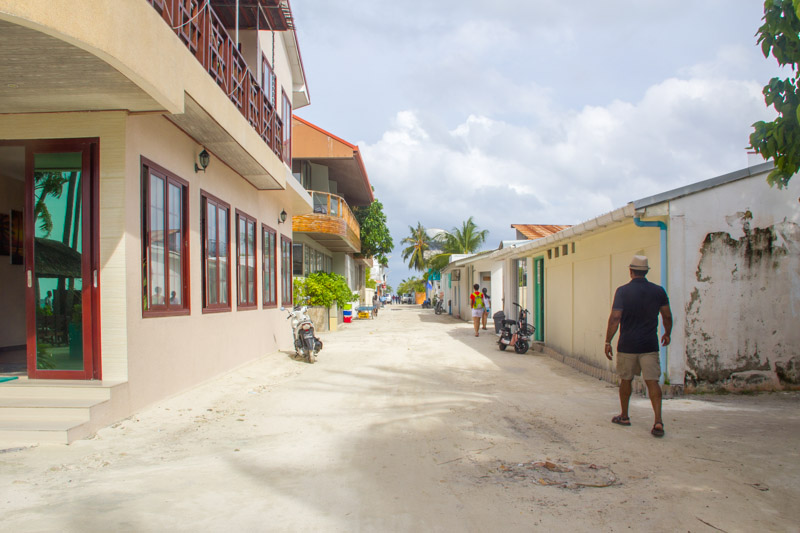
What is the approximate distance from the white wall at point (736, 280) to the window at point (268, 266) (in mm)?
8178

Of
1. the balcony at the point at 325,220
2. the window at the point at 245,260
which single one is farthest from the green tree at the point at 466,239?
the window at the point at 245,260

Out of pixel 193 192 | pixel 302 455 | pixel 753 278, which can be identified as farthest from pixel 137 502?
pixel 753 278

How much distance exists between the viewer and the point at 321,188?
2352 centimetres

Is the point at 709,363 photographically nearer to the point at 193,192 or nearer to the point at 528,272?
the point at 193,192

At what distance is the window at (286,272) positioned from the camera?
1488 centimetres

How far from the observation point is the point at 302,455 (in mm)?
5160

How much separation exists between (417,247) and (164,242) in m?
56.6

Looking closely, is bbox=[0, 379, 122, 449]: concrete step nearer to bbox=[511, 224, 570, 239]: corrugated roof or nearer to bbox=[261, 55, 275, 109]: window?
bbox=[261, 55, 275, 109]: window

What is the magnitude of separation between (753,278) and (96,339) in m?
8.27

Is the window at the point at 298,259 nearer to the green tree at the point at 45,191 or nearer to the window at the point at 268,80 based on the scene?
the window at the point at 268,80

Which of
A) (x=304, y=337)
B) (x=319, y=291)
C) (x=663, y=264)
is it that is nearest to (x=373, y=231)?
(x=319, y=291)

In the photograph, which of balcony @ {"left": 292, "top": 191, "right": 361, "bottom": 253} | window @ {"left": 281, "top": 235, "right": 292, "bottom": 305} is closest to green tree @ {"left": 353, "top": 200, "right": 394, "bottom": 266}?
balcony @ {"left": 292, "top": 191, "right": 361, "bottom": 253}

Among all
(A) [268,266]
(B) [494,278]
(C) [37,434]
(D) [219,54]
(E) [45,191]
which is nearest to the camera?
(C) [37,434]

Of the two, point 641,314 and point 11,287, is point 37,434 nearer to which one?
point 11,287
